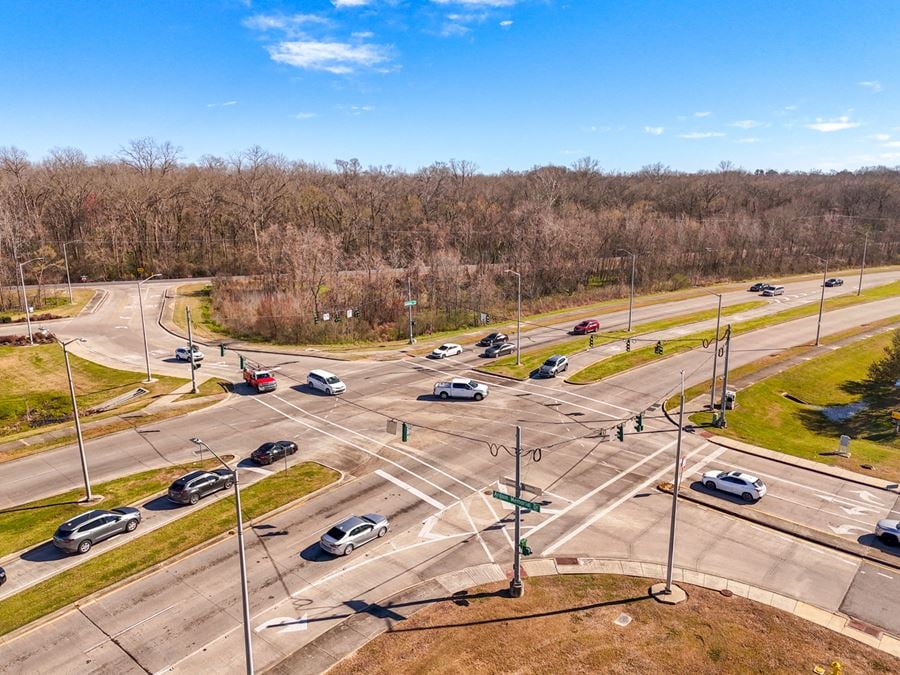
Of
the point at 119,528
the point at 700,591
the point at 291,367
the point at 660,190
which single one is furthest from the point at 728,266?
the point at 119,528

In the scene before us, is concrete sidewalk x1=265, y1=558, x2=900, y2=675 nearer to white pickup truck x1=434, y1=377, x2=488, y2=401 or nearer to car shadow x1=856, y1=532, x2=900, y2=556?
car shadow x1=856, y1=532, x2=900, y2=556

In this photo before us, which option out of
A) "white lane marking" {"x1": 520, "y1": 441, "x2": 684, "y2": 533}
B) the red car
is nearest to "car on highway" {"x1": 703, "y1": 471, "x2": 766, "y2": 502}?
"white lane marking" {"x1": 520, "y1": 441, "x2": 684, "y2": 533}

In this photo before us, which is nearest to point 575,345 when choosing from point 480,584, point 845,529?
point 845,529

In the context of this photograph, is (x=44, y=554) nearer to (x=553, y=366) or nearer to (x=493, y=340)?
(x=553, y=366)

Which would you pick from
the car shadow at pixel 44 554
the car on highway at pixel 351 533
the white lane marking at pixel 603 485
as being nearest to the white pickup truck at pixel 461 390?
the white lane marking at pixel 603 485

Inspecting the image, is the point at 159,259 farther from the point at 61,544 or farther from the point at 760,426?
the point at 760,426

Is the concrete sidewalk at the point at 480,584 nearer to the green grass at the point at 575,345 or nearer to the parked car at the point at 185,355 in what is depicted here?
the green grass at the point at 575,345
